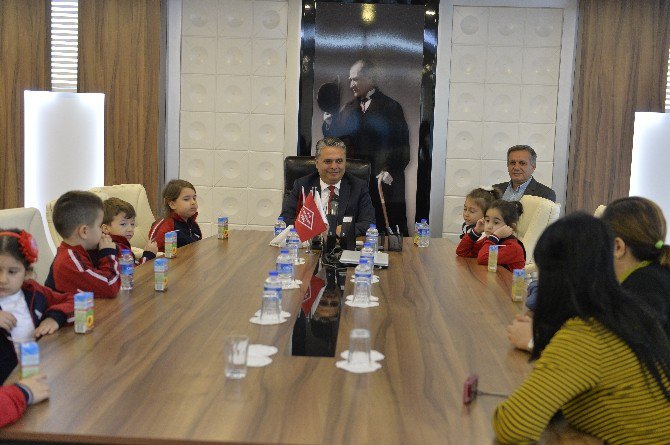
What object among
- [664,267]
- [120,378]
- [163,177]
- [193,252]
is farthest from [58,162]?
[664,267]

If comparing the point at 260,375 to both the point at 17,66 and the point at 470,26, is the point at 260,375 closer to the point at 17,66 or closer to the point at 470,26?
the point at 470,26

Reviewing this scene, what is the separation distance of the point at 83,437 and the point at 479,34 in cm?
557

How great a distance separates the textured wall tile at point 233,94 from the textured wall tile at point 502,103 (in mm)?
2055

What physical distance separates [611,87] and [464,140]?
4.15 ft

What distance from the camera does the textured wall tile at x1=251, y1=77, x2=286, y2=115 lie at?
6781 millimetres

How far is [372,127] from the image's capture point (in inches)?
266

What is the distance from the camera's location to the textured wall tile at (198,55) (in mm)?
6750

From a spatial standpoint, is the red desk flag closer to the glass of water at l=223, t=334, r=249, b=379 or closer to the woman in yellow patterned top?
the glass of water at l=223, t=334, r=249, b=379

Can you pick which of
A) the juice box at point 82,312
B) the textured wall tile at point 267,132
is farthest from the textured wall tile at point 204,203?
the juice box at point 82,312

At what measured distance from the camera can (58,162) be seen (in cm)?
658

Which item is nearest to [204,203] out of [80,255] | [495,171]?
[495,171]

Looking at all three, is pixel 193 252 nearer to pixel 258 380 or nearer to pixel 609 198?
pixel 258 380

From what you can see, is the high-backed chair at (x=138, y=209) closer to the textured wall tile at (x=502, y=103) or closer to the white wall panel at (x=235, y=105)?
the white wall panel at (x=235, y=105)

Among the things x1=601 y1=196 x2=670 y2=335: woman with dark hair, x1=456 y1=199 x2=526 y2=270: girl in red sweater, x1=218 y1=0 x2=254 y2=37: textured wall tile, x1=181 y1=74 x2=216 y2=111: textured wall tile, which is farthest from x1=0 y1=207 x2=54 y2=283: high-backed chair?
x1=218 y1=0 x2=254 y2=37: textured wall tile
